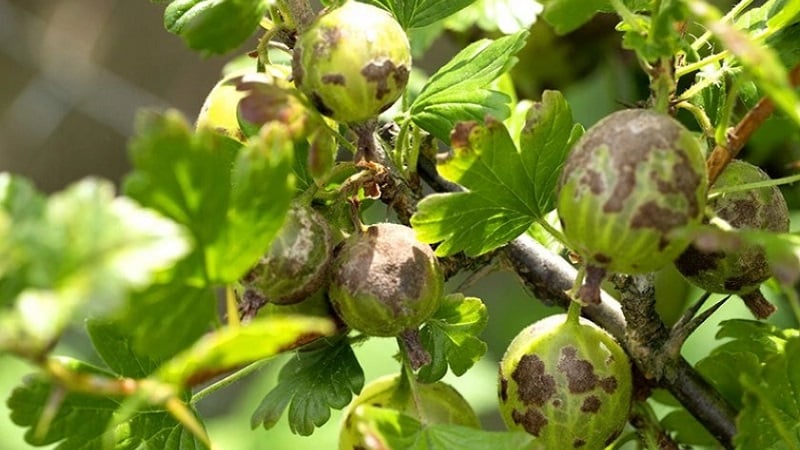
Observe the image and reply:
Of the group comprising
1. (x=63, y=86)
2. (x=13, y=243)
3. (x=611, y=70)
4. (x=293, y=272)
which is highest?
(x=13, y=243)

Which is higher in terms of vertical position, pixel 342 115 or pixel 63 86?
pixel 342 115

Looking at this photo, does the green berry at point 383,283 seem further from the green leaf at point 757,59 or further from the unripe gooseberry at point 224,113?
the green leaf at point 757,59

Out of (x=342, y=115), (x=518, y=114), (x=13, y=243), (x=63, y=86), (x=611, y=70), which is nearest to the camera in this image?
(x=13, y=243)

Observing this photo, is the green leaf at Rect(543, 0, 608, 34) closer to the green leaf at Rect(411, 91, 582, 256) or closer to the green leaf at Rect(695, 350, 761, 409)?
the green leaf at Rect(411, 91, 582, 256)

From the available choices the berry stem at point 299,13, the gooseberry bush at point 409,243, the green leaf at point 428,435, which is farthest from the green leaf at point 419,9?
the green leaf at point 428,435

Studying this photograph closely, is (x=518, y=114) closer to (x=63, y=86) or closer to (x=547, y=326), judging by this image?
(x=547, y=326)

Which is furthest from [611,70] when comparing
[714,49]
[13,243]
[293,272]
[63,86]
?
[63,86]
